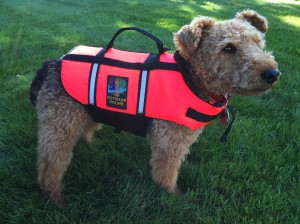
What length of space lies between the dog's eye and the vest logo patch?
33.7 inches

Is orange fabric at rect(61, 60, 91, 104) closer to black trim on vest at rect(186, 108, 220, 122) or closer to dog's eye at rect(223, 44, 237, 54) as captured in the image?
black trim on vest at rect(186, 108, 220, 122)

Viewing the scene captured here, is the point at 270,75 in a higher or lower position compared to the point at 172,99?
higher

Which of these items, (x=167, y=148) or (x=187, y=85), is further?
(x=167, y=148)

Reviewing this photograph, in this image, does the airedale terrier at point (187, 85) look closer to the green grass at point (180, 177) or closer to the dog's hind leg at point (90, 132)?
the green grass at point (180, 177)

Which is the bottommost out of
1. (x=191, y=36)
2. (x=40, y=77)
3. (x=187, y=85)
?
(x=40, y=77)

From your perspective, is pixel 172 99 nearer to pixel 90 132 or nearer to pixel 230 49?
pixel 230 49

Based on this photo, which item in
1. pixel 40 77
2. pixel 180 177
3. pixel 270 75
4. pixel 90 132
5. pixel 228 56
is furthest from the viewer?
pixel 90 132

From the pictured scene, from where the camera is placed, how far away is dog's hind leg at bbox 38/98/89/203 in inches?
114

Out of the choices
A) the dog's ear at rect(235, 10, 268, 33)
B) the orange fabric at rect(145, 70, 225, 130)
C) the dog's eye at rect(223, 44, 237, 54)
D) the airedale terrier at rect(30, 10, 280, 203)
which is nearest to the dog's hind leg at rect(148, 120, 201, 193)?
the airedale terrier at rect(30, 10, 280, 203)

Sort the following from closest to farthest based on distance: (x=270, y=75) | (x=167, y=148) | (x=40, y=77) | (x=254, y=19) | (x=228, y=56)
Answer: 1. (x=270, y=75)
2. (x=228, y=56)
3. (x=167, y=148)
4. (x=40, y=77)
5. (x=254, y=19)

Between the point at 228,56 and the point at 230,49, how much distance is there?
63mm

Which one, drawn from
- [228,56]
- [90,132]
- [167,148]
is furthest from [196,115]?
[90,132]

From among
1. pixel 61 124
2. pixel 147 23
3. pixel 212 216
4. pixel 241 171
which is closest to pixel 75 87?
pixel 61 124

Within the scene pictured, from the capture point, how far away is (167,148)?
2885 mm
